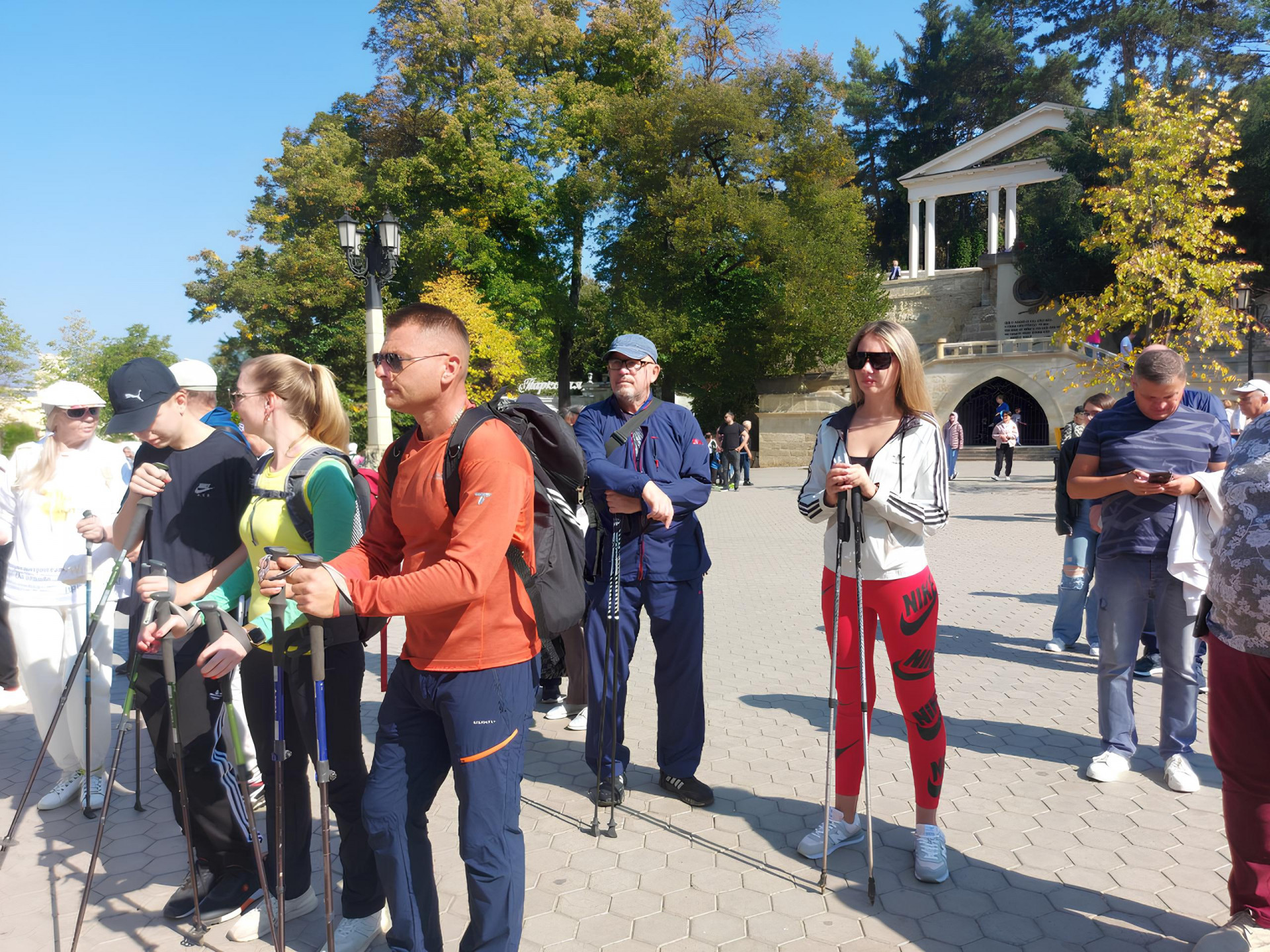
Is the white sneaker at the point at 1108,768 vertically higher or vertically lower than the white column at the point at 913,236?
lower

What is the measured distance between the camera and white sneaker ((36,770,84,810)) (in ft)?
14.4

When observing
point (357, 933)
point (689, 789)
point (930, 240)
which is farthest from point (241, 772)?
point (930, 240)

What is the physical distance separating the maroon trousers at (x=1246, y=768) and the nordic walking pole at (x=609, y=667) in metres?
2.31

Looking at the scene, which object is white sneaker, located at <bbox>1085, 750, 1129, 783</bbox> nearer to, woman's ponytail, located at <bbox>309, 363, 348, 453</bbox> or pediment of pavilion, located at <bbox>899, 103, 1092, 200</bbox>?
woman's ponytail, located at <bbox>309, 363, 348, 453</bbox>

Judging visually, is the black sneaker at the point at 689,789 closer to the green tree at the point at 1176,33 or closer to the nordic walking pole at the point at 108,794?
the nordic walking pole at the point at 108,794

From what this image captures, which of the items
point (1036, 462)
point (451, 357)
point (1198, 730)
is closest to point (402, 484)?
point (451, 357)

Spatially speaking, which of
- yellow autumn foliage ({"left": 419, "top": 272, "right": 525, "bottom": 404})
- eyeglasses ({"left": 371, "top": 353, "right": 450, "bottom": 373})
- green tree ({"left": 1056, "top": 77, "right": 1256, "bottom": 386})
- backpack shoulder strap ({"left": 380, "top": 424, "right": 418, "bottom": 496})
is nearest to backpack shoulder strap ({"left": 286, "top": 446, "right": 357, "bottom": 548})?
backpack shoulder strap ({"left": 380, "top": 424, "right": 418, "bottom": 496})

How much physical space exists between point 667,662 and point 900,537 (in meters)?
1.35

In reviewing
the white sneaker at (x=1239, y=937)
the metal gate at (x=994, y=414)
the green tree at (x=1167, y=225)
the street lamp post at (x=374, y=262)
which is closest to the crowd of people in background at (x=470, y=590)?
the white sneaker at (x=1239, y=937)

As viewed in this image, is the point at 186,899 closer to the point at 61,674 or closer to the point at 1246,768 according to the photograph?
the point at 61,674

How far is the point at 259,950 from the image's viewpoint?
308cm

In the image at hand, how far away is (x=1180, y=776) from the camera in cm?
419

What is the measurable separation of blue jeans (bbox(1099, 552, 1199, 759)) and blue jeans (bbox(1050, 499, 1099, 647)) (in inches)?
96.0

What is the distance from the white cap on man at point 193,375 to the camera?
358 cm
